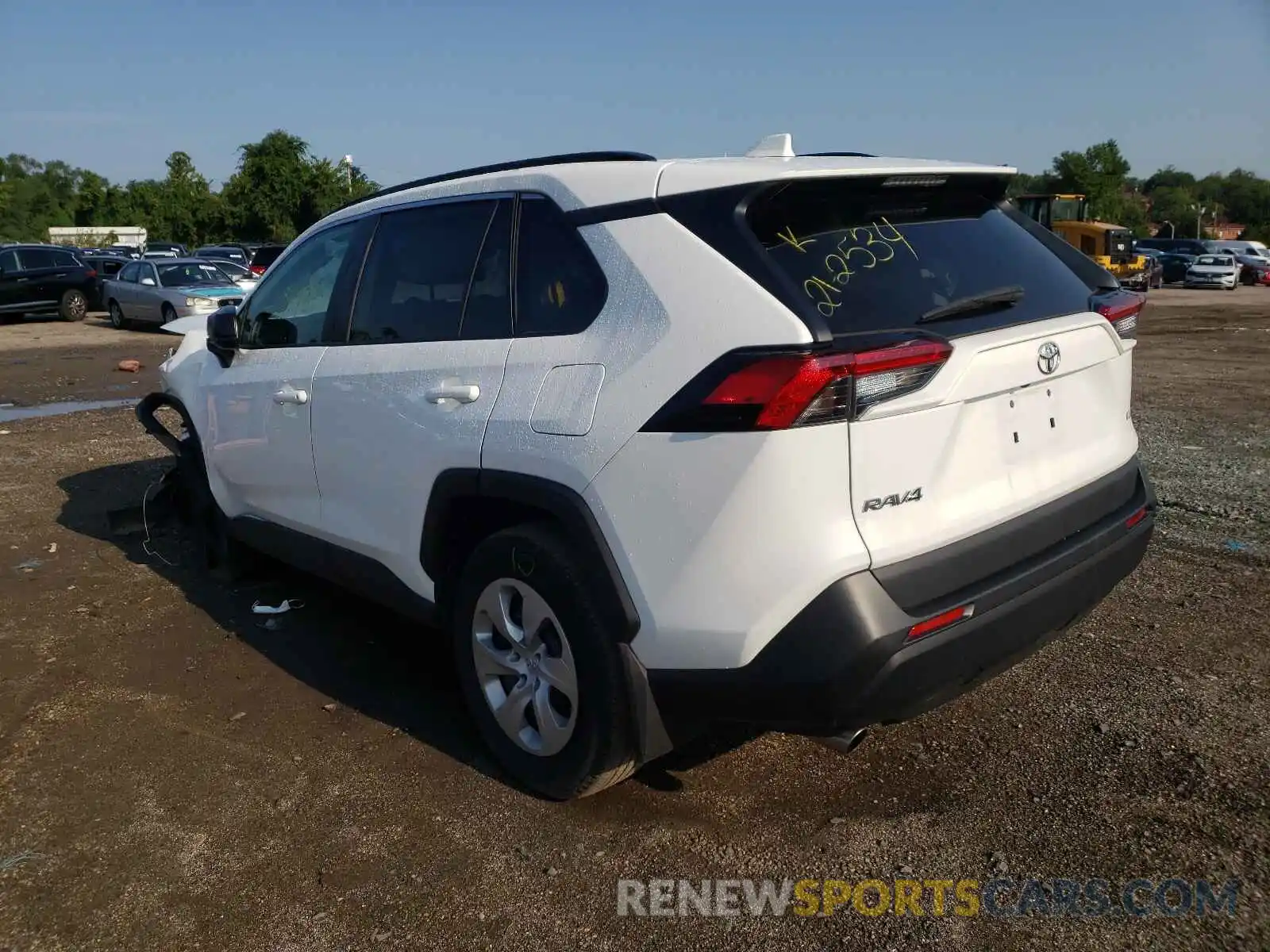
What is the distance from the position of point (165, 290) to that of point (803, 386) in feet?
70.1

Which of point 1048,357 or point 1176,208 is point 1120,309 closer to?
point 1048,357

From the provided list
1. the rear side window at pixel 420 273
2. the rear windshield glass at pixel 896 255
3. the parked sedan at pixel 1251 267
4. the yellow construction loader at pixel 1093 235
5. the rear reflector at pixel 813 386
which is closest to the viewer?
the rear reflector at pixel 813 386

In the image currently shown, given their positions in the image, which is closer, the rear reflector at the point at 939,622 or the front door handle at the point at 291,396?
the rear reflector at the point at 939,622

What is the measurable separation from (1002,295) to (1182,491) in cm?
426

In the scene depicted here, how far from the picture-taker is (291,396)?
425 centimetres

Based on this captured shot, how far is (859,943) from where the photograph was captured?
2.56 meters

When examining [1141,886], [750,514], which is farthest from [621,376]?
[1141,886]

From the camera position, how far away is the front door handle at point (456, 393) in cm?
327

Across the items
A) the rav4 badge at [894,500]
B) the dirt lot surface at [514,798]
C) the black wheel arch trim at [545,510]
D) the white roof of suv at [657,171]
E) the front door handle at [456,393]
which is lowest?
the dirt lot surface at [514,798]

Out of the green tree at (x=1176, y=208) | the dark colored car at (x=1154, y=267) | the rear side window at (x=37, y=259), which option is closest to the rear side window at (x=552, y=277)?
the rear side window at (x=37, y=259)

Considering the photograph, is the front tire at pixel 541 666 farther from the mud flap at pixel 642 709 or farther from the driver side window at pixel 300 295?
the driver side window at pixel 300 295

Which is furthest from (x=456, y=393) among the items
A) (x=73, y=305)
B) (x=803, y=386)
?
(x=73, y=305)

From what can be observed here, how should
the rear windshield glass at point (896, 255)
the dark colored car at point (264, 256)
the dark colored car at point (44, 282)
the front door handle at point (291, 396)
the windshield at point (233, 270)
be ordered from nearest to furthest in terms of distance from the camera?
the rear windshield glass at point (896, 255) → the front door handle at point (291, 396) → the windshield at point (233, 270) → the dark colored car at point (44, 282) → the dark colored car at point (264, 256)

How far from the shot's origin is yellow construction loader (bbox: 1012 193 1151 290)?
30.0 meters
